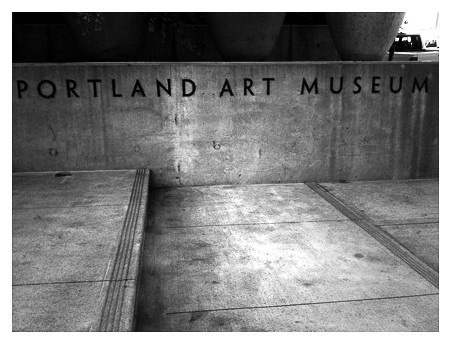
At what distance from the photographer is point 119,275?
293cm

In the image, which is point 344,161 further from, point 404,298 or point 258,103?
point 404,298

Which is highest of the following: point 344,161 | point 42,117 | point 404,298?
point 42,117

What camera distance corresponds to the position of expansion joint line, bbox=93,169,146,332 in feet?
7.93

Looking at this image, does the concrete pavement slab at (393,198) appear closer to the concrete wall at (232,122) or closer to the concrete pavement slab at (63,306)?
the concrete wall at (232,122)

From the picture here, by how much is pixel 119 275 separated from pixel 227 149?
306 centimetres

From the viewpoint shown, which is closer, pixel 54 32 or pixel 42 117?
pixel 42 117

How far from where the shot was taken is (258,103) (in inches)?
223

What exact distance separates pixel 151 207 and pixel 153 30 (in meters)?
2.62

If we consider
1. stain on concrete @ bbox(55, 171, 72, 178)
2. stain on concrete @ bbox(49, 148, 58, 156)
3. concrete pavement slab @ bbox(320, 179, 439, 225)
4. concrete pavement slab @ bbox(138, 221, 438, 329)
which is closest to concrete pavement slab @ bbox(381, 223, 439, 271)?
concrete pavement slab @ bbox(320, 179, 439, 225)

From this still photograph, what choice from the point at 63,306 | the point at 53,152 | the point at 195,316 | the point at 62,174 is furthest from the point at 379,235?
the point at 53,152

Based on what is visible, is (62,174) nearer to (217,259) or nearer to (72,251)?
(72,251)

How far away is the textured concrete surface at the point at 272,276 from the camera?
2787 mm

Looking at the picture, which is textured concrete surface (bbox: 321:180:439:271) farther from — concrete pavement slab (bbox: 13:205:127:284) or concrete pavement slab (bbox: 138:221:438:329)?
concrete pavement slab (bbox: 13:205:127:284)

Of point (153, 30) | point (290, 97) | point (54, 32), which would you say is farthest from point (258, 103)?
point (54, 32)
